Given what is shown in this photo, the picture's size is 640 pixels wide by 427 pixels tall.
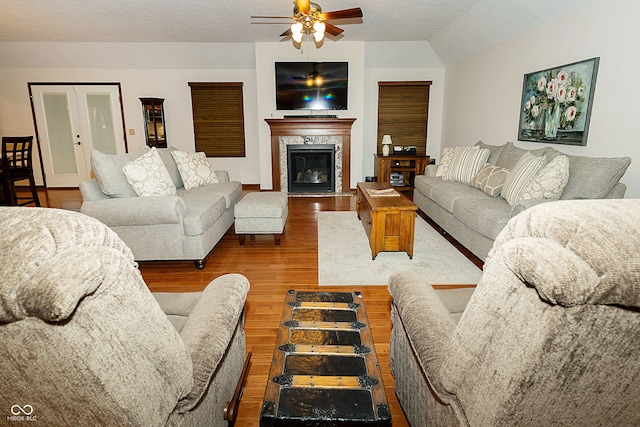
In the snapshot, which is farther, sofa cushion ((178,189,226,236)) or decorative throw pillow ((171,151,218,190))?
decorative throw pillow ((171,151,218,190))

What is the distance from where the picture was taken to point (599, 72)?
10.1 ft

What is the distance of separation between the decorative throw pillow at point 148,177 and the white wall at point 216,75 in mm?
3419

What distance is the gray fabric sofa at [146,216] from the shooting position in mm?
2996

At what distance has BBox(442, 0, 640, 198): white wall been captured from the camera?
278 centimetres

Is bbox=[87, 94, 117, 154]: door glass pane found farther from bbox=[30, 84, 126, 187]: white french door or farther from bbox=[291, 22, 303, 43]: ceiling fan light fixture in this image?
bbox=[291, 22, 303, 43]: ceiling fan light fixture

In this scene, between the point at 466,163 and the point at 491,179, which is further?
the point at 466,163

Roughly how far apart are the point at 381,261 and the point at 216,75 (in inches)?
212

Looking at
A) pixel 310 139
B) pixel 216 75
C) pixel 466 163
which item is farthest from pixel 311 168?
pixel 466 163

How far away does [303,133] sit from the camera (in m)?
6.48

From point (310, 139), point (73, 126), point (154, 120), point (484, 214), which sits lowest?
point (484, 214)

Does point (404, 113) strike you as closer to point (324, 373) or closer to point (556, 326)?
point (324, 373)

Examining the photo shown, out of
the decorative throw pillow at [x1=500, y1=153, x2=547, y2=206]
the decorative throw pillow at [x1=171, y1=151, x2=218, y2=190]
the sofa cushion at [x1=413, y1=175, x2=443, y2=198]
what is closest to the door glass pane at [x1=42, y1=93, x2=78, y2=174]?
the decorative throw pillow at [x1=171, y1=151, x2=218, y2=190]

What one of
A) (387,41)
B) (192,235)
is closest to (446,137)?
(387,41)

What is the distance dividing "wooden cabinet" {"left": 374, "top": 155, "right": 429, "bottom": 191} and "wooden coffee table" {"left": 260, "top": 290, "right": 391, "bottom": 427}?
5119 millimetres
